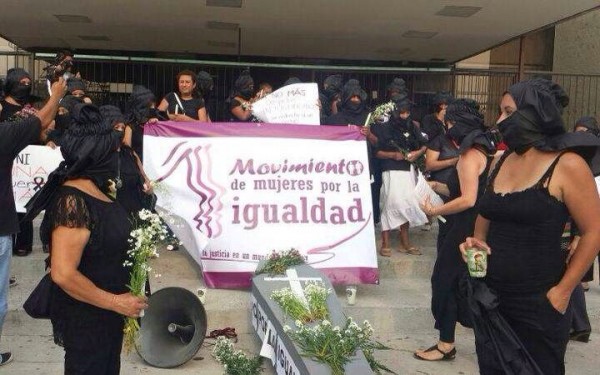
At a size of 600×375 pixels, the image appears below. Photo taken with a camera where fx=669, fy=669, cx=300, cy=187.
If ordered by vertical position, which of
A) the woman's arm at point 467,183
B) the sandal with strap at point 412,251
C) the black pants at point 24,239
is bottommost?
the sandal with strap at point 412,251

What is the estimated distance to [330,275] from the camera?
598 cm

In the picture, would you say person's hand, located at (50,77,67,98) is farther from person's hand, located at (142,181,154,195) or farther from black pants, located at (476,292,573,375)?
black pants, located at (476,292,573,375)

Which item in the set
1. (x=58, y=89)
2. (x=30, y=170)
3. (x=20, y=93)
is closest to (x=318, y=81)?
(x=30, y=170)

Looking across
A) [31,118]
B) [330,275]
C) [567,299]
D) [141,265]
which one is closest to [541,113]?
[567,299]

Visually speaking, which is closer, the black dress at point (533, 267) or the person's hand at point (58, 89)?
the black dress at point (533, 267)

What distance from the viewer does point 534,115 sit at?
3.04 meters

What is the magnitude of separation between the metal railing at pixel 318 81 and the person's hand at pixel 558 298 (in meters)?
10.1

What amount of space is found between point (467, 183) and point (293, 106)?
2703 millimetres

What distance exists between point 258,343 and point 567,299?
2.86 meters

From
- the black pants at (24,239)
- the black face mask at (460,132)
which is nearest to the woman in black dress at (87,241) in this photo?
the black face mask at (460,132)

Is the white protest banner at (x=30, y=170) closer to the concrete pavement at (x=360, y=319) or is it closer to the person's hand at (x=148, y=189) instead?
the concrete pavement at (x=360, y=319)

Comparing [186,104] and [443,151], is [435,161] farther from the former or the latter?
[186,104]

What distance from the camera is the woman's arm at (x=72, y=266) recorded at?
108 inches

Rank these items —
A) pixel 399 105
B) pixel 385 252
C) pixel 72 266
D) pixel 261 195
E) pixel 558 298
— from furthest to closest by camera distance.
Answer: pixel 399 105, pixel 385 252, pixel 261 195, pixel 558 298, pixel 72 266
